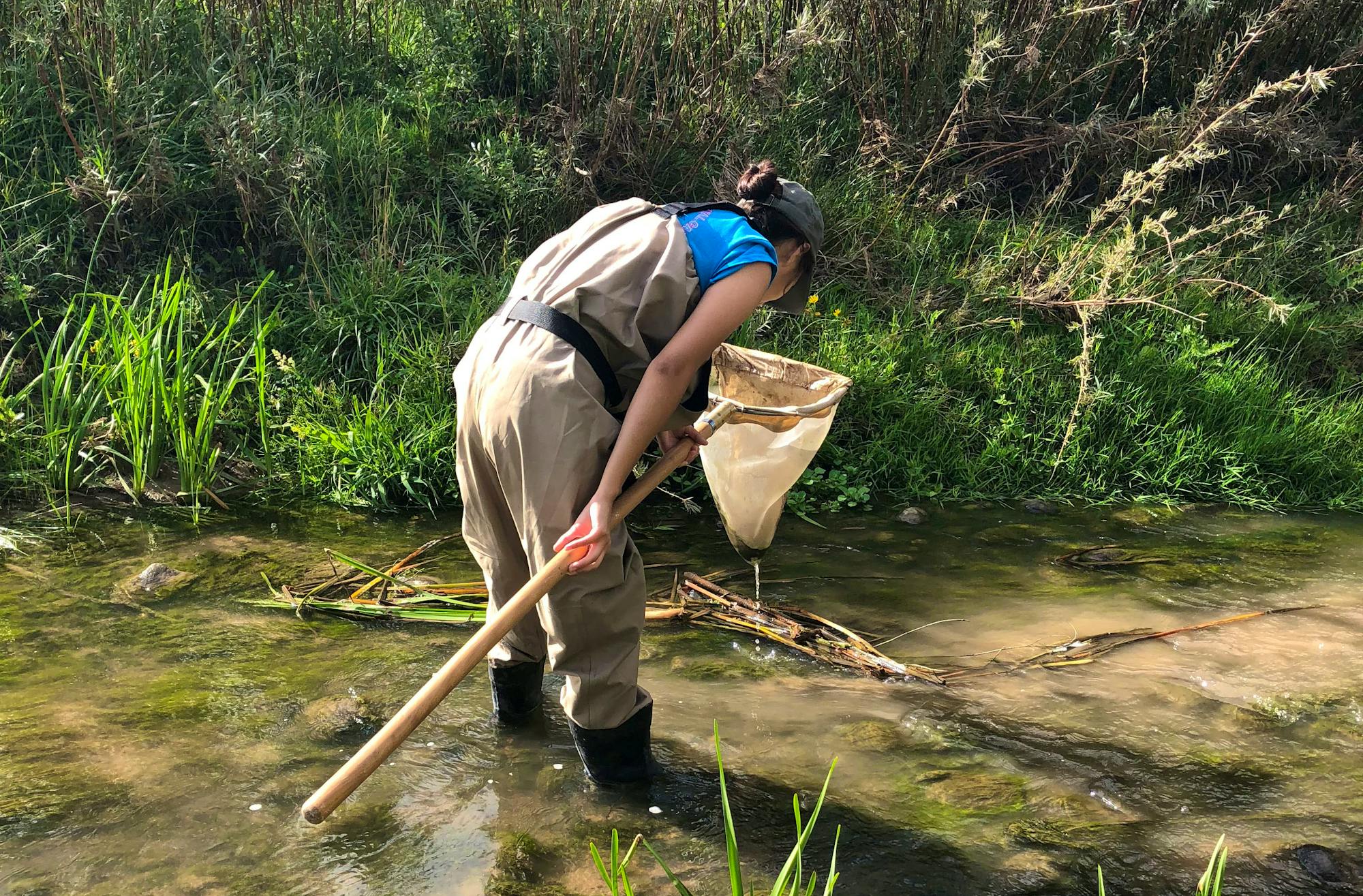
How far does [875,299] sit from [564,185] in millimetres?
1760

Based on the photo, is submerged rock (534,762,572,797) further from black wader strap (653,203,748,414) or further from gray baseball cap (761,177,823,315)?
gray baseball cap (761,177,823,315)

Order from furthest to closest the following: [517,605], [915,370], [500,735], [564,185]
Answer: [564,185], [915,370], [500,735], [517,605]

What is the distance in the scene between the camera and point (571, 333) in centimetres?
237

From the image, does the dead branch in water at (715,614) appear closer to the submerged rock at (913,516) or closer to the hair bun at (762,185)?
the submerged rock at (913,516)

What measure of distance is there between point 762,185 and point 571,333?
0.58m

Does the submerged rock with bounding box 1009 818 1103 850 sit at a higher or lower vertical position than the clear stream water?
higher

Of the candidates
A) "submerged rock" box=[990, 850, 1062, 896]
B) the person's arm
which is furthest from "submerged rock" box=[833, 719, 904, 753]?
the person's arm

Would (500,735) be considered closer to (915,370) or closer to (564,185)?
(915,370)

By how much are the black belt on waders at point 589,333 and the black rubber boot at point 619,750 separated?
777 mm

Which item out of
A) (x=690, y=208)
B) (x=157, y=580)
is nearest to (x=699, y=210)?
(x=690, y=208)

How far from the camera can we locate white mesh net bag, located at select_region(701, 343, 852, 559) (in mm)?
3174

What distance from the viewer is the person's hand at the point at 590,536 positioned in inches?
89.9

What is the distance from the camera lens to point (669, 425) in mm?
2566

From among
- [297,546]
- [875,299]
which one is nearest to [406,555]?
[297,546]
